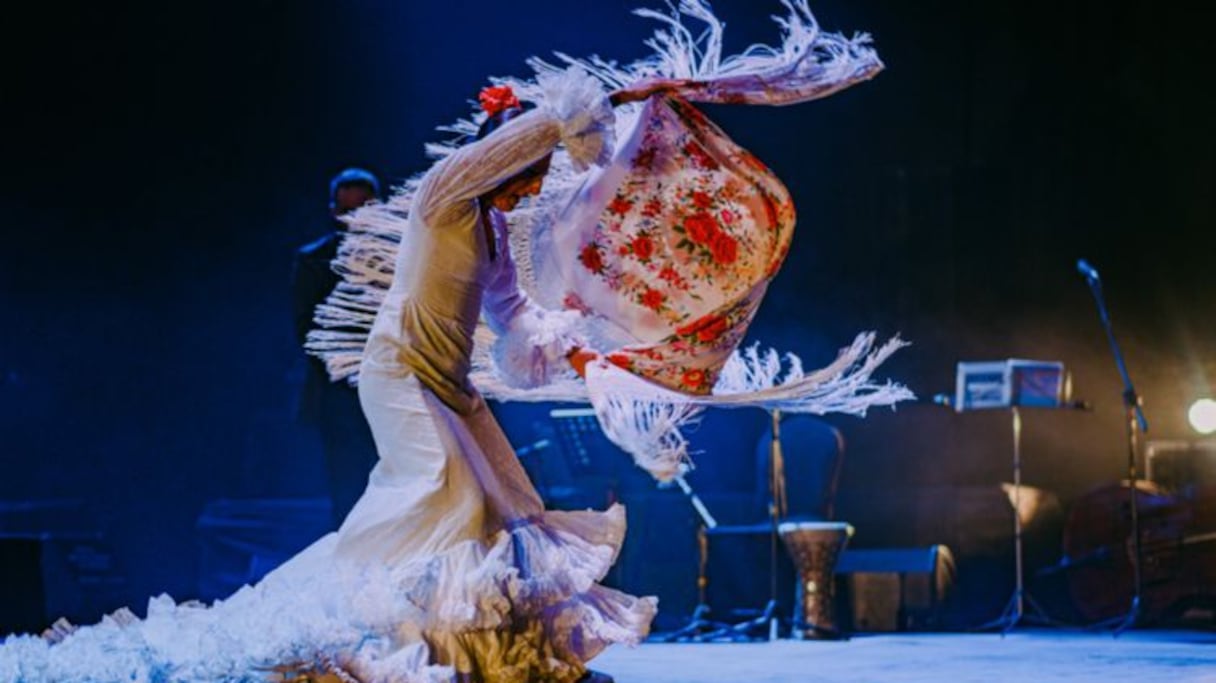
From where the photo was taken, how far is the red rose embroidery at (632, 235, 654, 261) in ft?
12.8

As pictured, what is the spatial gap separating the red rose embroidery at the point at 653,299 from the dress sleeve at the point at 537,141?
52 centimetres

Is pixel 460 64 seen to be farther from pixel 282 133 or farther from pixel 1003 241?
pixel 1003 241

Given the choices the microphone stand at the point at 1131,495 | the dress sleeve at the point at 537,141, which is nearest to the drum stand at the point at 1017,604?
the microphone stand at the point at 1131,495

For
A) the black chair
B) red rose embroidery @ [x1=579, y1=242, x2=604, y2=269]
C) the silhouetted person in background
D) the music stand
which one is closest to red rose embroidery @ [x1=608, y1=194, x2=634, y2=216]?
red rose embroidery @ [x1=579, y1=242, x2=604, y2=269]

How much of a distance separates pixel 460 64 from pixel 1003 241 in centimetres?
329

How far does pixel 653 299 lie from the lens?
3916 mm

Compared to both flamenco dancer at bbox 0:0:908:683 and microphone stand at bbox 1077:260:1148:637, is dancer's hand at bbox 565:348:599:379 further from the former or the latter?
microphone stand at bbox 1077:260:1148:637

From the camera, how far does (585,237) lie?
3977 millimetres

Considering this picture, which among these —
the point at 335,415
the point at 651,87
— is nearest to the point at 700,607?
the point at 335,415

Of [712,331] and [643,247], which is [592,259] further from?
[712,331]

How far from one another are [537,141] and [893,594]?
188 inches

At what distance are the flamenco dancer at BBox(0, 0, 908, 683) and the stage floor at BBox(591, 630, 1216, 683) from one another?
117 centimetres

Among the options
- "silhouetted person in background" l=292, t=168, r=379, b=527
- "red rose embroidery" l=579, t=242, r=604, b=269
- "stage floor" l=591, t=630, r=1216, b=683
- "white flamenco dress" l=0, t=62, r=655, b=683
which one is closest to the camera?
"white flamenco dress" l=0, t=62, r=655, b=683

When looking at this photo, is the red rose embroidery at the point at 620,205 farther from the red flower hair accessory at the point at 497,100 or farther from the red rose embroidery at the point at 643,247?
the red flower hair accessory at the point at 497,100
